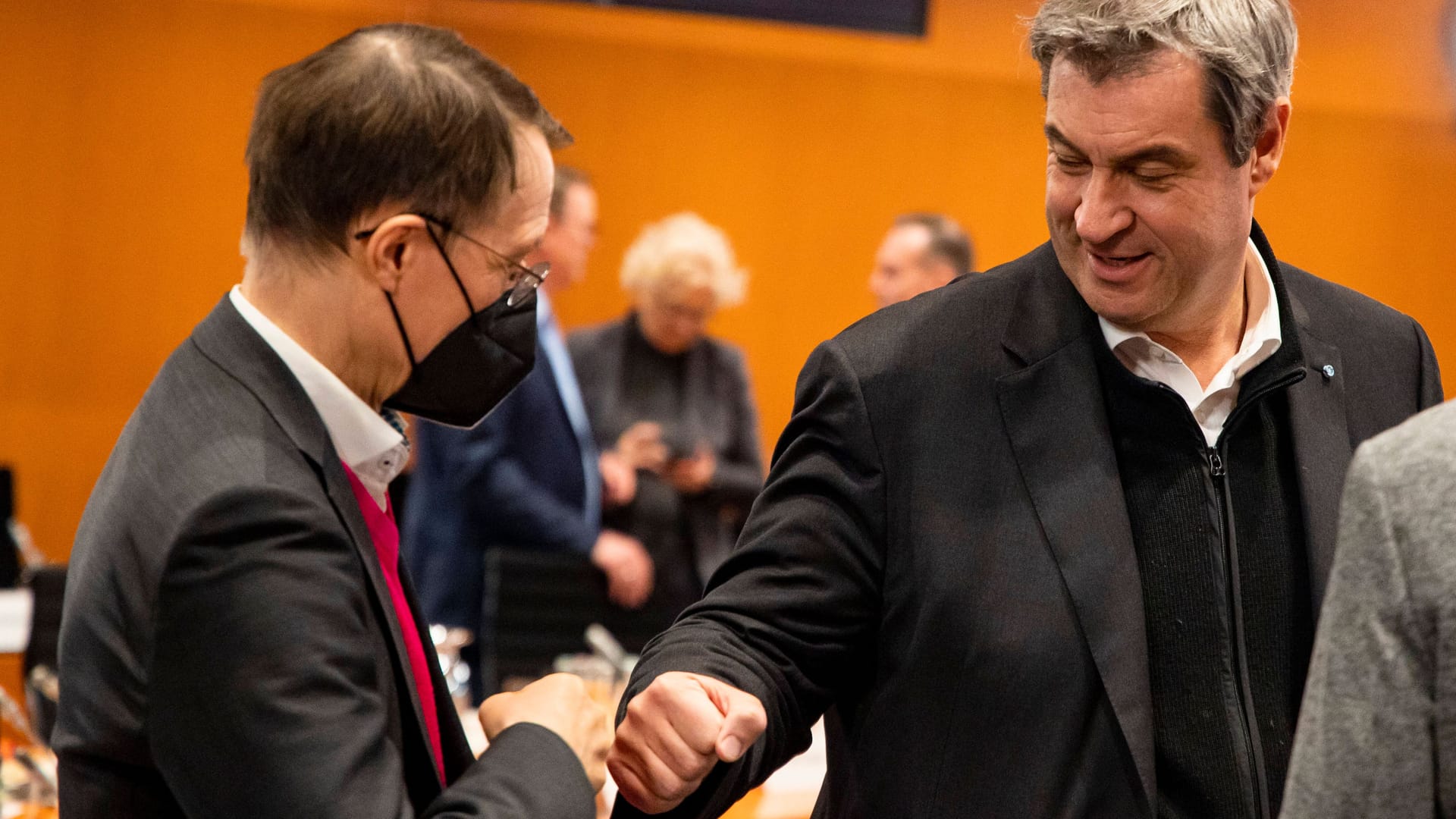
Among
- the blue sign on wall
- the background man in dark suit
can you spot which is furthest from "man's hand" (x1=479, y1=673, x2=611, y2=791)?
the blue sign on wall

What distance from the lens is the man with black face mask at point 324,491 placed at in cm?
110

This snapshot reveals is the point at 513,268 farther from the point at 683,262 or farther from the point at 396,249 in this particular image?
the point at 683,262

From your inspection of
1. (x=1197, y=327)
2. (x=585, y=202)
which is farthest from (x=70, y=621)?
(x=585, y=202)

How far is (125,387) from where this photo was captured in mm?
5922

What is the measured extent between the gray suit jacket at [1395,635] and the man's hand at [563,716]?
2.14 ft

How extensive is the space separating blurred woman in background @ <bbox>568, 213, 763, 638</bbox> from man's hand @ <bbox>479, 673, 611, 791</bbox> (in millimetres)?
3032

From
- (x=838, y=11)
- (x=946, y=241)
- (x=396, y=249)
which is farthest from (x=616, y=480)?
(x=396, y=249)

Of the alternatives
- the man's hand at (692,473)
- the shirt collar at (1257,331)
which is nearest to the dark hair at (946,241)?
the man's hand at (692,473)

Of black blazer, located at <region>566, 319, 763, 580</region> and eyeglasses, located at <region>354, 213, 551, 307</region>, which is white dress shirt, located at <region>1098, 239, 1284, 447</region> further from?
black blazer, located at <region>566, 319, 763, 580</region>

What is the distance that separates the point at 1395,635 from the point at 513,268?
2.78 feet

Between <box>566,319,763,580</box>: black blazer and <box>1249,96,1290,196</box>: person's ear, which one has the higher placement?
<box>1249,96,1290,196</box>: person's ear

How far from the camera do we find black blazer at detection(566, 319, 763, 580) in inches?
182

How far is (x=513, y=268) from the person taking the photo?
140 cm

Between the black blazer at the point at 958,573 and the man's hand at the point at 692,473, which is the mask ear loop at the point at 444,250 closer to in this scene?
the black blazer at the point at 958,573
